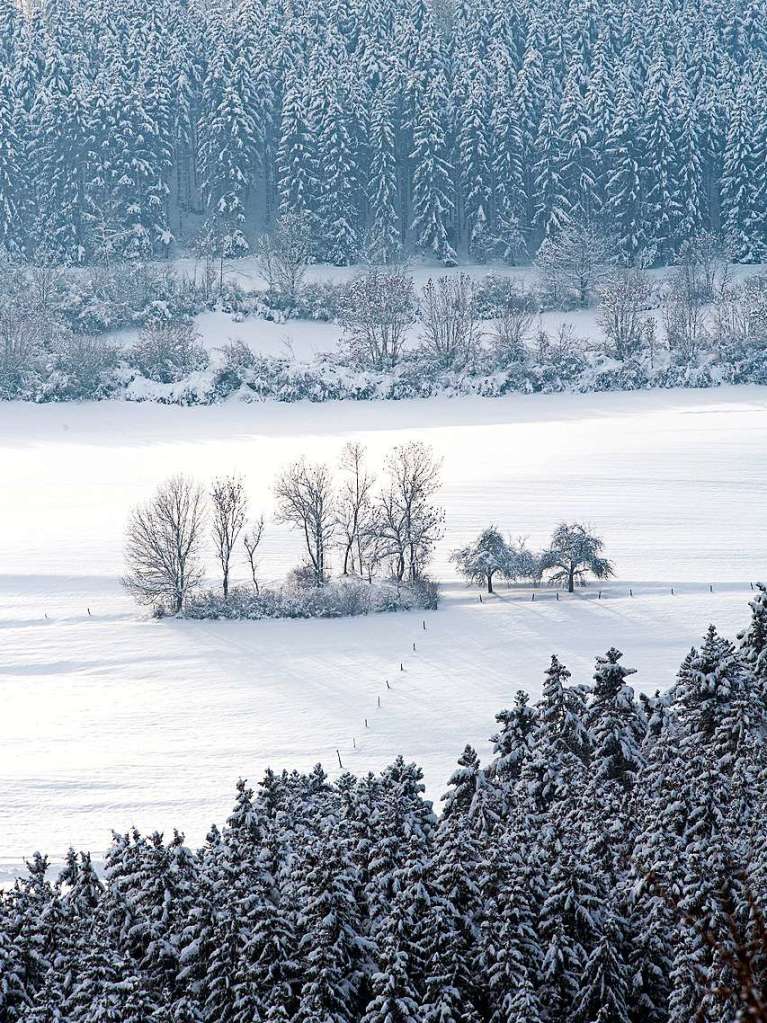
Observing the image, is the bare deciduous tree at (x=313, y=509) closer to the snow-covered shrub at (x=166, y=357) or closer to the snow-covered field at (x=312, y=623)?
the snow-covered field at (x=312, y=623)

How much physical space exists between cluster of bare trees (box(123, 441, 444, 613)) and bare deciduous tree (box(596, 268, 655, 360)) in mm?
35115

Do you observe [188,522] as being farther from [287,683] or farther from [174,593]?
[287,683]

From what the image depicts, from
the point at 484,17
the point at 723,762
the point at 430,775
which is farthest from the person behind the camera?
the point at 484,17

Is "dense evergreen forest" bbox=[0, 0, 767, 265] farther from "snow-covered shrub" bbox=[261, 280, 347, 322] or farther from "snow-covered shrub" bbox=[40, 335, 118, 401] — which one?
"snow-covered shrub" bbox=[40, 335, 118, 401]

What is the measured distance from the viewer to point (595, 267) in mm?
103062

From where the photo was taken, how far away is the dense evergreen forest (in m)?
107

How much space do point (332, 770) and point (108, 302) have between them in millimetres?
72416

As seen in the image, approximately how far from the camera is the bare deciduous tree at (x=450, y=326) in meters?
93.9

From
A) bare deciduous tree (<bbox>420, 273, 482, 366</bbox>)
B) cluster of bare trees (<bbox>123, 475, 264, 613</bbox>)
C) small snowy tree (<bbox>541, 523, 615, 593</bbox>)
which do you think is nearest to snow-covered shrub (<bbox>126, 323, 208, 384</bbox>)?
bare deciduous tree (<bbox>420, 273, 482, 366</bbox>)

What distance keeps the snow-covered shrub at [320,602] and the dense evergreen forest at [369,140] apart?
59956mm

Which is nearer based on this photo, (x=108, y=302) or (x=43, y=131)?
(x=108, y=302)

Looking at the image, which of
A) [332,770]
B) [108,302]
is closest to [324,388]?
[108,302]

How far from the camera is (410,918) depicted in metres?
18.4

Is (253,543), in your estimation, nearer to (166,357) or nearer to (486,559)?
(486,559)
